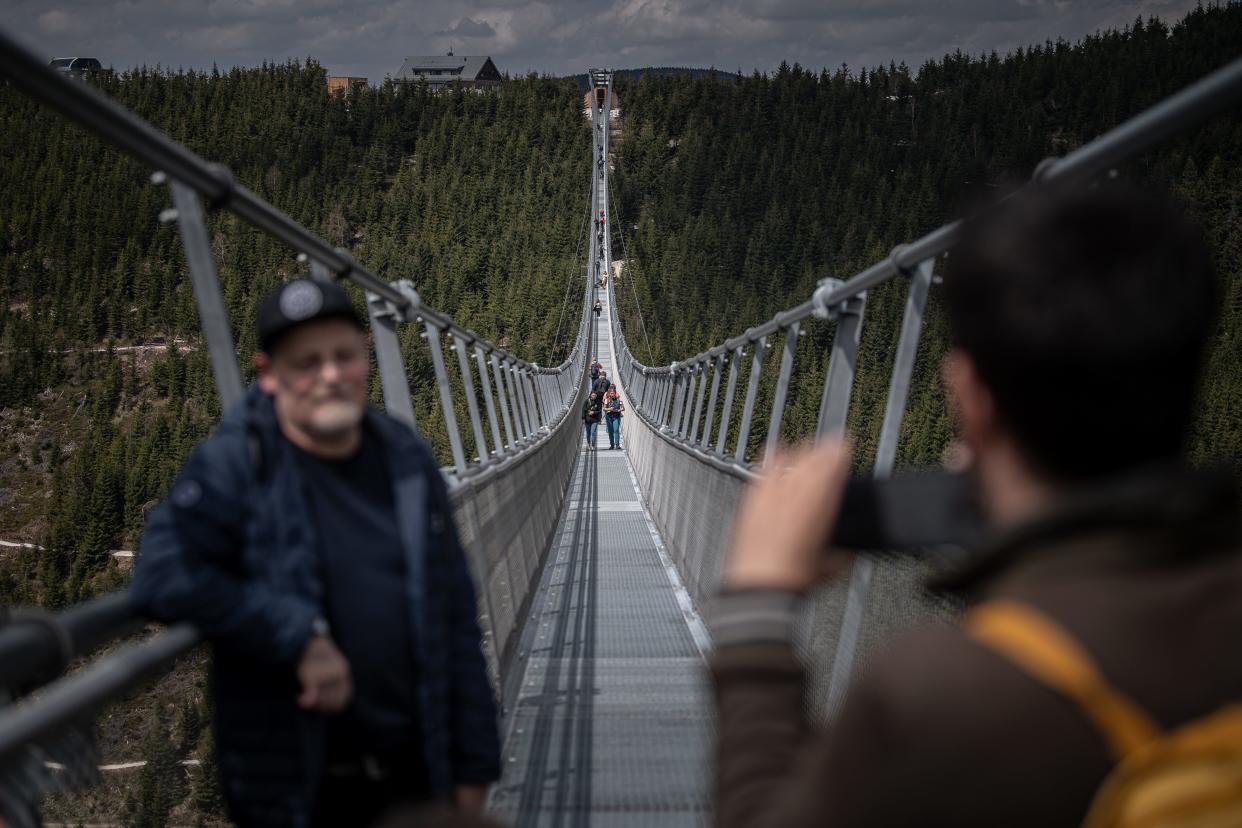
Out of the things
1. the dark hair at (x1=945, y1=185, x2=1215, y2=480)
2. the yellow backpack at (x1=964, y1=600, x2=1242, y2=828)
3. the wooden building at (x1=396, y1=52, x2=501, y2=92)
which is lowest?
the yellow backpack at (x1=964, y1=600, x2=1242, y2=828)

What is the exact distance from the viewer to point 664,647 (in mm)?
6312

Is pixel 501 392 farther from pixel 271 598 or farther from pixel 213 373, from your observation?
pixel 271 598

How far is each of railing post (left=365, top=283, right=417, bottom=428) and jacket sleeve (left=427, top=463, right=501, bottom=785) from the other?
69.2 inches

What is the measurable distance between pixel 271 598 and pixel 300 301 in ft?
1.53

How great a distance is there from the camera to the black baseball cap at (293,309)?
6.65ft

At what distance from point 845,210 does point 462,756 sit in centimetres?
11073

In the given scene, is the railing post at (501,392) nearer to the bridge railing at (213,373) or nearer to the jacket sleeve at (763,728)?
the bridge railing at (213,373)

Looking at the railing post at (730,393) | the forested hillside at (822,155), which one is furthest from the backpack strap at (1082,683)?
the forested hillside at (822,155)

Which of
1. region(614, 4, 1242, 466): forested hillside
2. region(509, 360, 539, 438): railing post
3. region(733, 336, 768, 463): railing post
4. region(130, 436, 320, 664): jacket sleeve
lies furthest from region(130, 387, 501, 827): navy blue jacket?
region(614, 4, 1242, 466): forested hillside

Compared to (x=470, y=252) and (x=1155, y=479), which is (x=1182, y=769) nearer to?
(x=1155, y=479)

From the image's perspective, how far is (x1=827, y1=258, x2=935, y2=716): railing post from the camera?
9.83ft

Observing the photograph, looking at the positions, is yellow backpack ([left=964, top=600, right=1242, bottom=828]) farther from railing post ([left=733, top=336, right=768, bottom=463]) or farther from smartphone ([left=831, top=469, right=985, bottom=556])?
railing post ([left=733, top=336, right=768, bottom=463])

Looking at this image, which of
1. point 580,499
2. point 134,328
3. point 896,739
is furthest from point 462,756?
point 134,328

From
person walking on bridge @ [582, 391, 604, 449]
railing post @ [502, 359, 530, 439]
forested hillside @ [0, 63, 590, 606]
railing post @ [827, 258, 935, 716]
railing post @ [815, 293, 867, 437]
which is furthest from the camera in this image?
forested hillside @ [0, 63, 590, 606]
